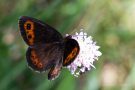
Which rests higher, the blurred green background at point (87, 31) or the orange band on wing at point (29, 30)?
the blurred green background at point (87, 31)

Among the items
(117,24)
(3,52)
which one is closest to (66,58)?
(3,52)

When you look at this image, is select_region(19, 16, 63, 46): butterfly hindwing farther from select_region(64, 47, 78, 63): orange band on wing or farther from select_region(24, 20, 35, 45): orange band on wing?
select_region(64, 47, 78, 63): orange band on wing

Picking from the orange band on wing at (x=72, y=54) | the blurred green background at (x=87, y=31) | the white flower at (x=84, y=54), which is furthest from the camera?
the blurred green background at (x=87, y=31)

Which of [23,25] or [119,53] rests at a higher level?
[119,53]

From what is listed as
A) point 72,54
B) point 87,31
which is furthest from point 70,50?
point 87,31

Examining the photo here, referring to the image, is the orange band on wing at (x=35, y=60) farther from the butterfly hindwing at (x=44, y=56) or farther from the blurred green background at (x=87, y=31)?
the blurred green background at (x=87, y=31)

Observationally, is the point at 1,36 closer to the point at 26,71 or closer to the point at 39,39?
the point at 26,71

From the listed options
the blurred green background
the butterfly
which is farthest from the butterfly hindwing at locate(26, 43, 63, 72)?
the blurred green background

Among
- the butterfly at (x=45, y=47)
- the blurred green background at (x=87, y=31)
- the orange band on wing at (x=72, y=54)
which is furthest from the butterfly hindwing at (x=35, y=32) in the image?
the blurred green background at (x=87, y=31)
